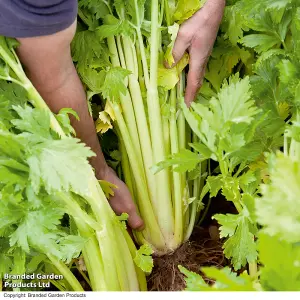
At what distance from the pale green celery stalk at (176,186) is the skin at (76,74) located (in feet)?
0.14

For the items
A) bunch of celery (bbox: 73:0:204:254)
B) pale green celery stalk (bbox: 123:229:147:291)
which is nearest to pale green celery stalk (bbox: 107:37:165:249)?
bunch of celery (bbox: 73:0:204:254)

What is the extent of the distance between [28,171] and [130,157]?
465mm

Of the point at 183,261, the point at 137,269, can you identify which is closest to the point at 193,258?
the point at 183,261

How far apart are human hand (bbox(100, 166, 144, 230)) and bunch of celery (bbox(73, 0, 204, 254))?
0.13 feet

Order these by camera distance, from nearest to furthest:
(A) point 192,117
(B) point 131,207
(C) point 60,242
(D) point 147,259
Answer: (A) point 192,117 → (C) point 60,242 → (D) point 147,259 → (B) point 131,207

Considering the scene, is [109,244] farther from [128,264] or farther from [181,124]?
[181,124]

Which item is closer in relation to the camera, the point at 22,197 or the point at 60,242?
the point at 22,197

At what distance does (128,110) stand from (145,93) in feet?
0.21

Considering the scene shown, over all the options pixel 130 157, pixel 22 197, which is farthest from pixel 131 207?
pixel 22 197

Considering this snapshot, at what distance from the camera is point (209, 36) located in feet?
4.33

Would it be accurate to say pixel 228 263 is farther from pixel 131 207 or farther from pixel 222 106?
pixel 222 106

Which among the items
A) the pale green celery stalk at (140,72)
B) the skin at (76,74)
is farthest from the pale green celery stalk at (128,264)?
the pale green celery stalk at (140,72)

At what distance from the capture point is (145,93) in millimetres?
1358

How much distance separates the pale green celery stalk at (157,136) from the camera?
128cm
